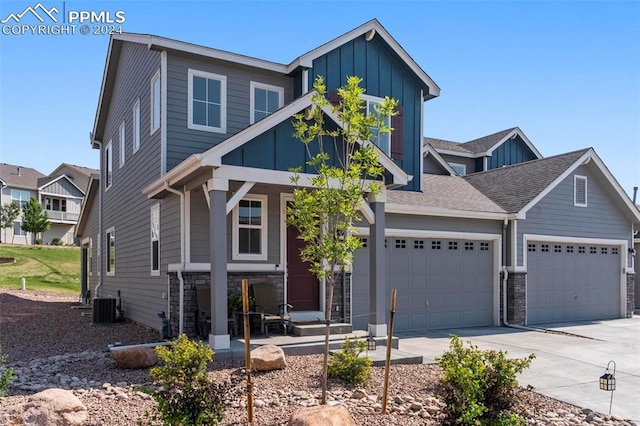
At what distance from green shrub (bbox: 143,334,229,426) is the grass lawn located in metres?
22.9

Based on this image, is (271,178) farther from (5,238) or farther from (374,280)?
(5,238)

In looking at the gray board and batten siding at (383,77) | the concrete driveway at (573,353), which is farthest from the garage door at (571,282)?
the gray board and batten siding at (383,77)

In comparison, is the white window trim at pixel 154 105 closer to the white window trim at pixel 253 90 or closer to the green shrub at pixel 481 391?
the white window trim at pixel 253 90

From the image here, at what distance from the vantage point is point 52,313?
52.4 feet

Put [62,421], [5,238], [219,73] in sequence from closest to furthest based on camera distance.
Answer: [62,421]
[219,73]
[5,238]

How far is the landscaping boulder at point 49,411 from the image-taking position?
4676 millimetres

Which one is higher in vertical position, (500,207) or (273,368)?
(500,207)

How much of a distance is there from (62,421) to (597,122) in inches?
500

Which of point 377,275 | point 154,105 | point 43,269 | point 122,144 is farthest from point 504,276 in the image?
point 43,269

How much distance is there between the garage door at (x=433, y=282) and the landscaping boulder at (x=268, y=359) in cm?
400

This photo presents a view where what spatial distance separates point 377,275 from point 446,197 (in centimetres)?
513

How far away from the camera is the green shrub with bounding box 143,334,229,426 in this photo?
4.57 metres

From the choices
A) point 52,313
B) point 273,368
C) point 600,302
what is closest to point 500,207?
point 600,302

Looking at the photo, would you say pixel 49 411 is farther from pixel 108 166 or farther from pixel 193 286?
pixel 108 166
